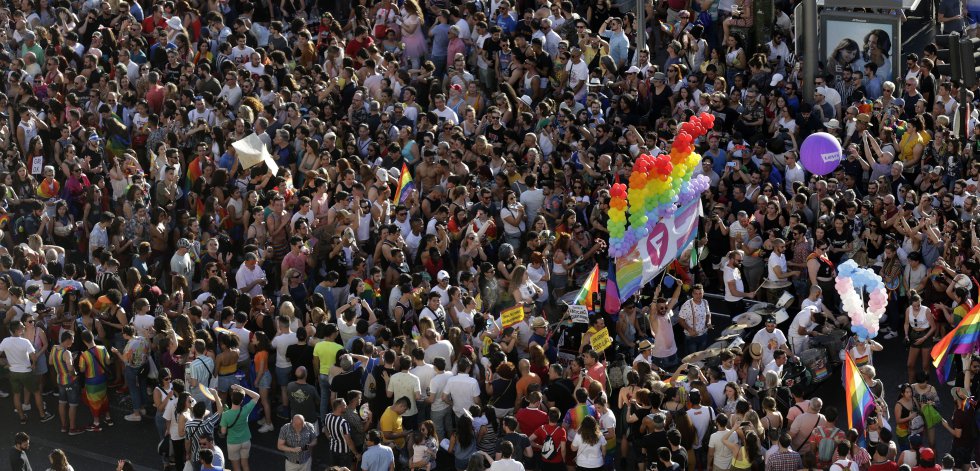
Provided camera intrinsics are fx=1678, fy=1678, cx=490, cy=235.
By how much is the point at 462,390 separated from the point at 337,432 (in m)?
1.35

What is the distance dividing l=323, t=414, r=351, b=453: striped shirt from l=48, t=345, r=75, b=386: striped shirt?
11.5ft

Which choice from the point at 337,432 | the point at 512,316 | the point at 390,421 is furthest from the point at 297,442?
the point at 512,316

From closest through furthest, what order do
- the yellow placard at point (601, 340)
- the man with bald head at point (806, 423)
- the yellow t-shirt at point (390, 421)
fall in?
the man with bald head at point (806, 423), the yellow t-shirt at point (390, 421), the yellow placard at point (601, 340)

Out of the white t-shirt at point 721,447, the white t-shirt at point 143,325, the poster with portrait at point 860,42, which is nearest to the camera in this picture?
the white t-shirt at point 721,447

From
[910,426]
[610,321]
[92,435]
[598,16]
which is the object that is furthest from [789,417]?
[598,16]

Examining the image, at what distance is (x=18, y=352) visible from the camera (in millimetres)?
18484

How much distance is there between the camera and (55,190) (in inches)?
888

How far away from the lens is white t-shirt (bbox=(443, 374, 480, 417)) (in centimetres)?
1694

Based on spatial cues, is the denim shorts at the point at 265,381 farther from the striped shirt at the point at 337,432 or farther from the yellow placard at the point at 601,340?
the yellow placard at the point at 601,340

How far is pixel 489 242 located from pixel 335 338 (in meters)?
3.26

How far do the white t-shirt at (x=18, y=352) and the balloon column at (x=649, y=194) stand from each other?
6530mm

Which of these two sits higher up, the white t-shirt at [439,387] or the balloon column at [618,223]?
the balloon column at [618,223]

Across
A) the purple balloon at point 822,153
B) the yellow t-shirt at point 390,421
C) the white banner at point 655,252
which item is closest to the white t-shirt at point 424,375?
the yellow t-shirt at point 390,421

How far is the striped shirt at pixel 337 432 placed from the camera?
1650 centimetres
